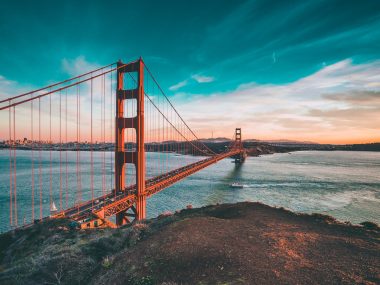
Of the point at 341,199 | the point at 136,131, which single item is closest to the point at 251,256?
the point at 136,131

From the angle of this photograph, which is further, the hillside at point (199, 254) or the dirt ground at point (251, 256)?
the hillside at point (199, 254)

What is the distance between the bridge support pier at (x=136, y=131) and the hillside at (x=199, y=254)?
9052 millimetres

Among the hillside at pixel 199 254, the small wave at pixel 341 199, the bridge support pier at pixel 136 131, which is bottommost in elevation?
the small wave at pixel 341 199

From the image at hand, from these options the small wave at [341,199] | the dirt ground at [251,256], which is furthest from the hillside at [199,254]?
the small wave at [341,199]

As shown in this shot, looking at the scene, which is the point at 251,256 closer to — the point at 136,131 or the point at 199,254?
the point at 199,254

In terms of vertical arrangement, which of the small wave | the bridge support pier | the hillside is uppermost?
the bridge support pier

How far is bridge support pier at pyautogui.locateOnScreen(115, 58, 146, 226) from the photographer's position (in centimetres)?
2277

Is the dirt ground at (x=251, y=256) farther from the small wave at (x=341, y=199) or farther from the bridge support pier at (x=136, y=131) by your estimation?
the small wave at (x=341, y=199)

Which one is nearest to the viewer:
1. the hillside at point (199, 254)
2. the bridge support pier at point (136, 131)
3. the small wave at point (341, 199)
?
the hillside at point (199, 254)

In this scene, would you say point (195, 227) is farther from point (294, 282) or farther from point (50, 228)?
point (50, 228)

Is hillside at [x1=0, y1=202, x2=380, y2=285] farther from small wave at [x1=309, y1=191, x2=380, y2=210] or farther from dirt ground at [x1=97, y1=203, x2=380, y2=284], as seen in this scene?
small wave at [x1=309, y1=191, x2=380, y2=210]

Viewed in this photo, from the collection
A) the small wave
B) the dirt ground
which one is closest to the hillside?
the dirt ground

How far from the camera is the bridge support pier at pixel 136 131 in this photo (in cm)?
2277

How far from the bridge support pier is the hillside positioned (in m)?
9.05
